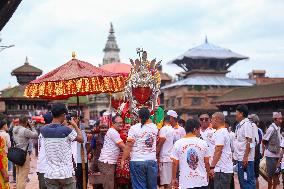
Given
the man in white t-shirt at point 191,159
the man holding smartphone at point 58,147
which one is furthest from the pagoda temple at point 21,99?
the man in white t-shirt at point 191,159

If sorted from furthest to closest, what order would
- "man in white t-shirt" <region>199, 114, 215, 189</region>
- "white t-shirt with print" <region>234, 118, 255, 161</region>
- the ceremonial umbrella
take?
"man in white t-shirt" <region>199, 114, 215, 189</region> → the ceremonial umbrella → "white t-shirt with print" <region>234, 118, 255, 161</region>

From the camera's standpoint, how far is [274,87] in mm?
26812

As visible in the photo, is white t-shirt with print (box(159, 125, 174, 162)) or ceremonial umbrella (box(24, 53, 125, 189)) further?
white t-shirt with print (box(159, 125, 174, 162))

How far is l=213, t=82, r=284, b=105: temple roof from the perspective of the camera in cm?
2462

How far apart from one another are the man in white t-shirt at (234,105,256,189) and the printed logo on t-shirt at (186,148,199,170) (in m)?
2.28

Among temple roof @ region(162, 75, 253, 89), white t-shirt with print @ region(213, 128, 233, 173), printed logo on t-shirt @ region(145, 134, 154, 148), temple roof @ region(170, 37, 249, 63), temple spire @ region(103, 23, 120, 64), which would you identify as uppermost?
temple spire @ region(103, 23, 120, 64)

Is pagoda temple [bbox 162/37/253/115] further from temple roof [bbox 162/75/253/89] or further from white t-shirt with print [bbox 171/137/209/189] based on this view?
white t-shirt with print [bbox 171/137/209/189]

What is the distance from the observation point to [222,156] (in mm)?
8516

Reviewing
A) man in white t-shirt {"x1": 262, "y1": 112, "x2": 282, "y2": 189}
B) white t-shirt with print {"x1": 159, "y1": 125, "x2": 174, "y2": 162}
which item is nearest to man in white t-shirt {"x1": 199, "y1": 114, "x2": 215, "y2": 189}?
white t-shirt with print {"x1": 159, "y1": 125, "x2": 174, "y2": 162}

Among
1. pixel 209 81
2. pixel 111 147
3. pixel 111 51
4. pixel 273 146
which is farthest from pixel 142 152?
pixel 111 51

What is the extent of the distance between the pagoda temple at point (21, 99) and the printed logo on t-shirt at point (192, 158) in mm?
32957

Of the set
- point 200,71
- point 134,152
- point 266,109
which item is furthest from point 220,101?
point 134,152

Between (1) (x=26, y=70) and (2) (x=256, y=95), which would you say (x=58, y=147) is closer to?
(2) (x=256, y=95)

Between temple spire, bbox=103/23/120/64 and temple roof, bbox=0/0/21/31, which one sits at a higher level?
temple spire, bbox=103/23/120/64
